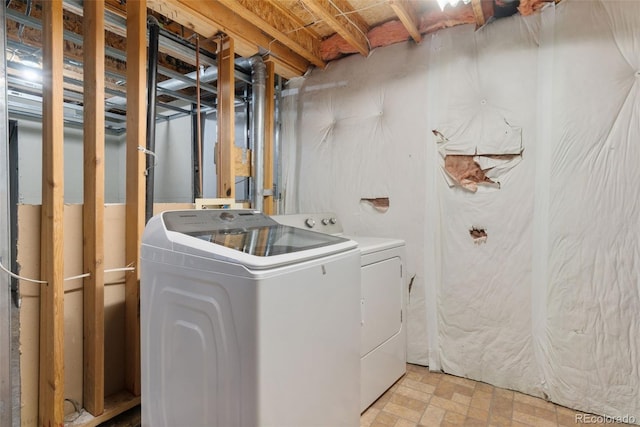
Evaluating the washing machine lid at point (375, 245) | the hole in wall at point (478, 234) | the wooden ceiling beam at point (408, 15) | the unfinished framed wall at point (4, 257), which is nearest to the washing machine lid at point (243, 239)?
the washing machine lid at point (375, 245)

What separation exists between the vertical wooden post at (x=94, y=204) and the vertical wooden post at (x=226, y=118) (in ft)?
2.43

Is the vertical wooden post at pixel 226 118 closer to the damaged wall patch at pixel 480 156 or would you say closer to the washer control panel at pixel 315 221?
the washer control panel at pixel 315 221

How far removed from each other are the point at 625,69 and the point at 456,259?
135 centimetres

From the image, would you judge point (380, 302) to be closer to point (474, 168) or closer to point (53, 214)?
point (474, 168)

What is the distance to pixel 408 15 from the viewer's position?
6.75 ft

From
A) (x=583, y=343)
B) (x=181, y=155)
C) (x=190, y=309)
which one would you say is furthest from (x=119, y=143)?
(x=583, y=343)

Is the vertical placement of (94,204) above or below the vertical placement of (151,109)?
below

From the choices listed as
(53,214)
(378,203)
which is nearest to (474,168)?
(378,203)

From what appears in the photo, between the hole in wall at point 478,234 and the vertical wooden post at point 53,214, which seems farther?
the hole in wall at point 478,234

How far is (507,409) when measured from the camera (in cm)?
189

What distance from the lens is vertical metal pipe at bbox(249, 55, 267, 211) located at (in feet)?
8.22

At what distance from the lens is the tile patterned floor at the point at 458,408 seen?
1788 millimetres

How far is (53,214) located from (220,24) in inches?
55.3

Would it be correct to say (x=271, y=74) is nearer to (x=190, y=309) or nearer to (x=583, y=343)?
(x=190, y=309)
